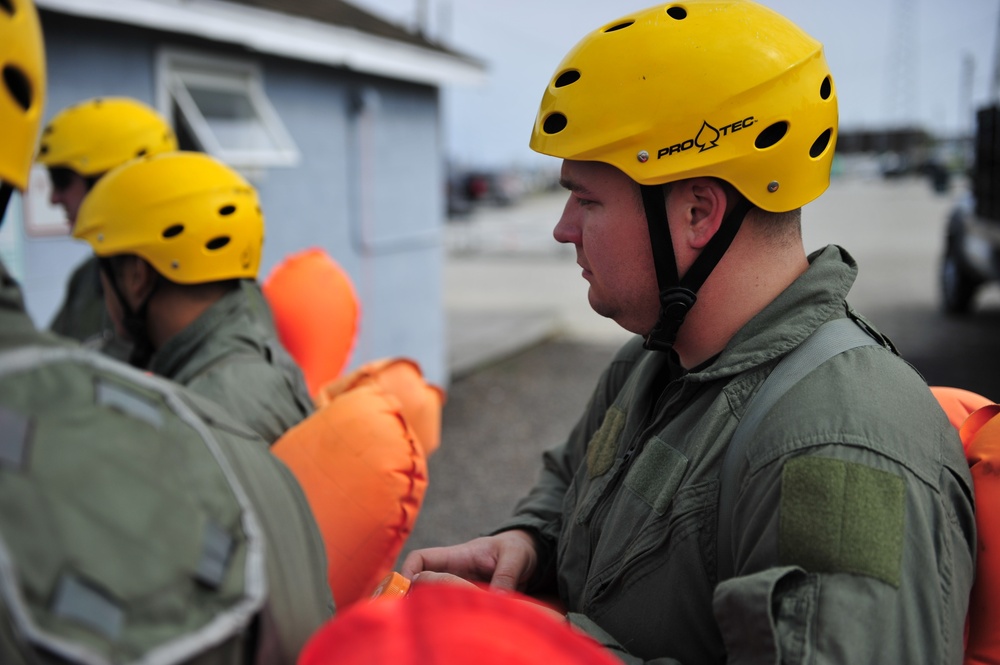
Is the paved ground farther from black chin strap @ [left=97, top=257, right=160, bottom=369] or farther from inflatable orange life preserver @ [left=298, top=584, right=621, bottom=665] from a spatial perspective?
inflatable orange life preserver @ [left=298, top=584, right=621, bottom=665]

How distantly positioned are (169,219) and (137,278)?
265 millimetres

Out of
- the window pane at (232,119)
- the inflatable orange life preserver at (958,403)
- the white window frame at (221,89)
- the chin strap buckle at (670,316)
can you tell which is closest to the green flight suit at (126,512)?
the chin strap buckle at (670,316)

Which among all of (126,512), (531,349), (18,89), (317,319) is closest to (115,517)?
(126,512)

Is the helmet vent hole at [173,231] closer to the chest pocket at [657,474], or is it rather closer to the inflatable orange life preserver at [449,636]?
the chest pocket at [657,474]

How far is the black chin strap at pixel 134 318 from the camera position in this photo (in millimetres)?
3084

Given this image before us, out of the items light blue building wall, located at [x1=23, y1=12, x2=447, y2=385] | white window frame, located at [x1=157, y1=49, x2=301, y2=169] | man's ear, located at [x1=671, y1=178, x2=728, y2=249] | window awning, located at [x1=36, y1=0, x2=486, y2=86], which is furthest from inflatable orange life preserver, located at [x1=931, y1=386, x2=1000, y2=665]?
white window frame, located at [x1=157, y1=49, x2=301, y2=169]

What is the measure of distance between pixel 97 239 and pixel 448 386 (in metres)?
7.29

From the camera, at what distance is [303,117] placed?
24.9ft

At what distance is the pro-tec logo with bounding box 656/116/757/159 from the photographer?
1782mm

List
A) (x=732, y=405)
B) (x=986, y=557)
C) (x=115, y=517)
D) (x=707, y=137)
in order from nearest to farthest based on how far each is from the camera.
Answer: (x=115, y=517)
(x=986, y=557)
(x=732, y=405)
(x=707, y=137)

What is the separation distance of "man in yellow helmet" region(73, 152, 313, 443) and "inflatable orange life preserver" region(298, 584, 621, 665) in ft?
6.17

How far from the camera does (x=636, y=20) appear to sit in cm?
190

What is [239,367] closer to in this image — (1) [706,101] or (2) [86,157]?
(1) [706,101]

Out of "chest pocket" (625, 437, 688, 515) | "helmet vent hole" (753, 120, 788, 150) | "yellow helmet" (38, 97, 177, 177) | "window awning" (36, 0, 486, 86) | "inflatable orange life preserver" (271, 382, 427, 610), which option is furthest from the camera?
"window awning" (36, 0, 486, 86)
